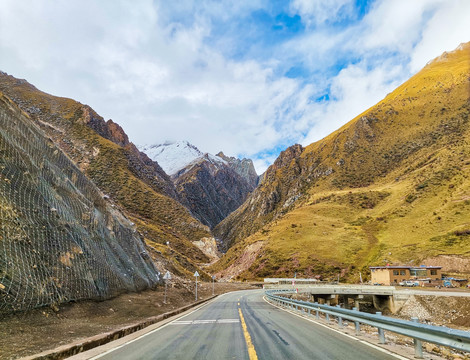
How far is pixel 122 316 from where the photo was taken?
15547 mm

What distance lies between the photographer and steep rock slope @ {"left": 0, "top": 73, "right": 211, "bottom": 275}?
324ft

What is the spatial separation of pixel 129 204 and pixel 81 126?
45243 mm

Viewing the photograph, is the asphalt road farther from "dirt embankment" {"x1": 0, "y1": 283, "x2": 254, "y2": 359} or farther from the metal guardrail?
"dirt embankment" {"x1": 0, "y1": 283, "x2": 254, "y2": 359}

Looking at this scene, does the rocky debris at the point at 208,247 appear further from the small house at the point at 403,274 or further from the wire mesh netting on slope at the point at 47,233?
the wire mesh netting on slope at the point at 47,233

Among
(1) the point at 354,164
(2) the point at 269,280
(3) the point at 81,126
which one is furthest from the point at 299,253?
(3) the point at 81,126

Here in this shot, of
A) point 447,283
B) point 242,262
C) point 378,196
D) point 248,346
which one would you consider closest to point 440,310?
point 447,283

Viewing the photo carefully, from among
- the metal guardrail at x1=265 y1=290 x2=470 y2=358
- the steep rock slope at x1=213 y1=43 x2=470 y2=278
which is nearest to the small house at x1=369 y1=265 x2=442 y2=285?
the steep rock slope at x1=213 y1=43 x2=470 y2=278

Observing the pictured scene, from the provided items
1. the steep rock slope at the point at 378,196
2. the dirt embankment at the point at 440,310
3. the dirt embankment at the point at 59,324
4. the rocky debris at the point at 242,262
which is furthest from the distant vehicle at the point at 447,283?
the rocky debris at the point at 242,262

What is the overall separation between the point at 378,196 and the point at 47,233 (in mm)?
113251

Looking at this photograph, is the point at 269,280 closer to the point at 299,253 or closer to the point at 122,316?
the point at 299,253

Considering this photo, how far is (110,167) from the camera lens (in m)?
106

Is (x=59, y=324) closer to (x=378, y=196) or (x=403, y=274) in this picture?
(x=403, y=274)

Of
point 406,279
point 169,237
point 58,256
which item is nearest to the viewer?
point 58,256

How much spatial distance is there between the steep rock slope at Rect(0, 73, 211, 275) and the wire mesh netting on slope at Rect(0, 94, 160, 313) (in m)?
61.0
